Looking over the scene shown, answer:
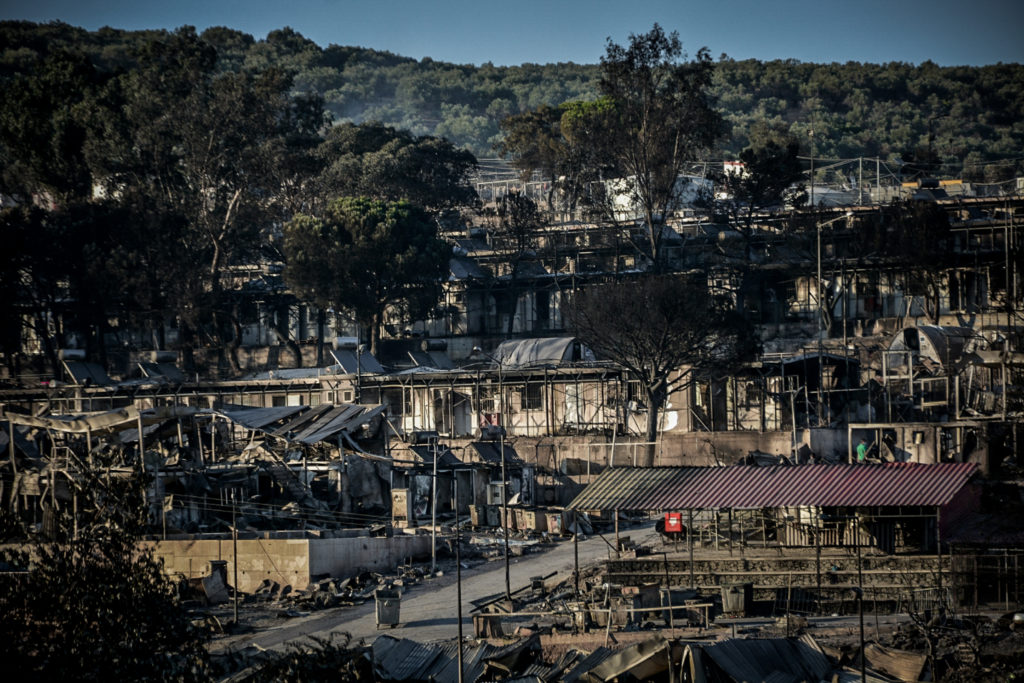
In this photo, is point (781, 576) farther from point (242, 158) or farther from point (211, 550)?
point (242, 158)

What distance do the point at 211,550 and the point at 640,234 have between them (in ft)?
132


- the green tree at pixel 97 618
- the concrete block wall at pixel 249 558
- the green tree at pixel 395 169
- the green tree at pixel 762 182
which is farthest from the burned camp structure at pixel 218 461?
the green tree at pixel 395 169

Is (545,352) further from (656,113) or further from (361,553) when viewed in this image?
(361,553)

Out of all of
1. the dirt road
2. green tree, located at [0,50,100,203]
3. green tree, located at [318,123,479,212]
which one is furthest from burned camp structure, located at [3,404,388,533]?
green tree, located at [318,123,479,212]

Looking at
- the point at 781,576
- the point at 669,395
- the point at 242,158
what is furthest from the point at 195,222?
the point at 781,576

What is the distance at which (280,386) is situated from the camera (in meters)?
66.0

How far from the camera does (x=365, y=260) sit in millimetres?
70438

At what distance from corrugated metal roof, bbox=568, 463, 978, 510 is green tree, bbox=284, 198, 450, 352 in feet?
100

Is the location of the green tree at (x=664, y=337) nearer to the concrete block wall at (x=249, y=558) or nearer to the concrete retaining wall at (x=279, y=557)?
the concrete retaining wall at (x=279, y=557)

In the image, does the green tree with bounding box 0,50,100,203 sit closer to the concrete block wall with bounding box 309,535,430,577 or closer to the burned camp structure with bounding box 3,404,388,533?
the burned camp structure with bounding box 3,404,388,533

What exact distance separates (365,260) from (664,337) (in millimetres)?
18204

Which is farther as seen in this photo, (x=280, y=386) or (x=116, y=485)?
(x=280, y=386)

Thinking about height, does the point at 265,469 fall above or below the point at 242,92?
below

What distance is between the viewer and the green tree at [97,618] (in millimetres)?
26719
